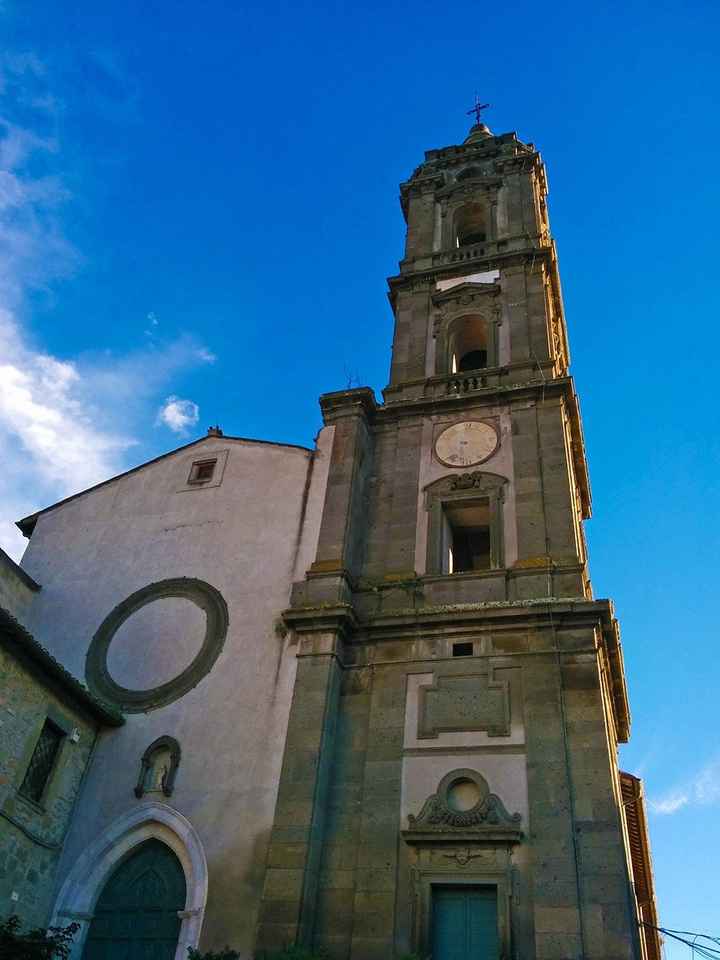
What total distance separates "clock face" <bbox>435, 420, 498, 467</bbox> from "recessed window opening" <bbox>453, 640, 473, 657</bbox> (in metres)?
4.90

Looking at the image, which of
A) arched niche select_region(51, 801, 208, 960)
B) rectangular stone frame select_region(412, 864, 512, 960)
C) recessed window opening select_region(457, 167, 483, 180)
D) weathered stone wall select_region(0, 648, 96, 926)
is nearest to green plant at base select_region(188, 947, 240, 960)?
arched niche select_region(51, 801, 208, 960)

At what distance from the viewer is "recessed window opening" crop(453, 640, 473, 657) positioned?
16484 mm

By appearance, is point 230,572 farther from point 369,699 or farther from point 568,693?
point 568,693

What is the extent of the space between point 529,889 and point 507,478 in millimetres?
8665

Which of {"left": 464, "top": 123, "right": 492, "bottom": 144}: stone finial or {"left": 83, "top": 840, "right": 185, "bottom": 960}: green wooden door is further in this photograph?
{"left": 464, "top": 123, "right": 492, "bottom": 144}: stone finial

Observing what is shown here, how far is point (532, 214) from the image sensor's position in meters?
26.6

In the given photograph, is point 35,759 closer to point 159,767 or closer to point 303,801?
point 159,767

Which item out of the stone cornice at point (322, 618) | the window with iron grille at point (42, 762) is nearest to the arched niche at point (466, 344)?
the stone cornice at point (322, 618)

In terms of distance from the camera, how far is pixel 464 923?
13.7 m

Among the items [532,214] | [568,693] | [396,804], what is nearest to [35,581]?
[396,804]

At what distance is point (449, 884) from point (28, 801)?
7.42 m

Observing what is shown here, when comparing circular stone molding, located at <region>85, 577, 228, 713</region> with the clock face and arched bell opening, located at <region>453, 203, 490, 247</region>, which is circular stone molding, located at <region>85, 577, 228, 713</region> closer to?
the clock face

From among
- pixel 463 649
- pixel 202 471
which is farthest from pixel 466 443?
pixel 202 471

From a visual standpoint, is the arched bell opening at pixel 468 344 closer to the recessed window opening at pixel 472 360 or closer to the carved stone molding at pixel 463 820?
the recessed window opening at pixel 472 360
